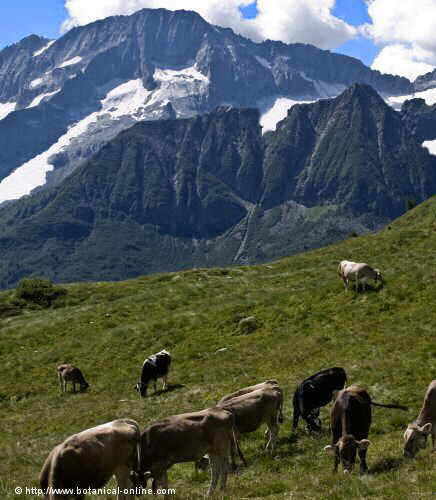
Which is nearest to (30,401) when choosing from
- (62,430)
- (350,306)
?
(62,430)

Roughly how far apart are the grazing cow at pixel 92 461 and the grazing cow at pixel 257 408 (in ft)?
15.9

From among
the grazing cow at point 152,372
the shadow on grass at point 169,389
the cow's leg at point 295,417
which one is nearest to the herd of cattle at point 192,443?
the cow's leg at point 295,417

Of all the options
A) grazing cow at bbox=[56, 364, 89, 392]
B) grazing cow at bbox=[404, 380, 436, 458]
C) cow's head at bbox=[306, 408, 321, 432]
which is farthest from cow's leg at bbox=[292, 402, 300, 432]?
grazing cow at bbox=[56, 364, 89, 392]

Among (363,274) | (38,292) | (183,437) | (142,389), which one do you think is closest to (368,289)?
(363,274)

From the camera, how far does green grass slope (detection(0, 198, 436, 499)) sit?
1764cm

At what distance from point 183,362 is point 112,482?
17.0m

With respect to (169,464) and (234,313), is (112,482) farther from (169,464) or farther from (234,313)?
(234,313)

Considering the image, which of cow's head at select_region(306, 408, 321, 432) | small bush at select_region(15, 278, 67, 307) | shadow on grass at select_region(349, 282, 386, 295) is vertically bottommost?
cow's head at select_region(306, 408, 321, 432)

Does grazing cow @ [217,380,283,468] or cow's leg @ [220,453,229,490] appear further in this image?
grazing cow @ [217,380,283,468]

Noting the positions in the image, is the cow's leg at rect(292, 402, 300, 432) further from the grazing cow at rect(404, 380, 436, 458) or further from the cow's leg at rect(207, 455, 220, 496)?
the cow's leg at rect(207, 455, 220, 496)

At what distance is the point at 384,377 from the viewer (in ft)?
82.3

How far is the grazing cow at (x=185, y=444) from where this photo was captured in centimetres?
1586

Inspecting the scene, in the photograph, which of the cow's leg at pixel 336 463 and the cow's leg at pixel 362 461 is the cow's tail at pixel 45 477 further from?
the cow's leg at pixel 362 461

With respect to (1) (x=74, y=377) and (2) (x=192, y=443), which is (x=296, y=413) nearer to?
(2) (x=192, y=443)
